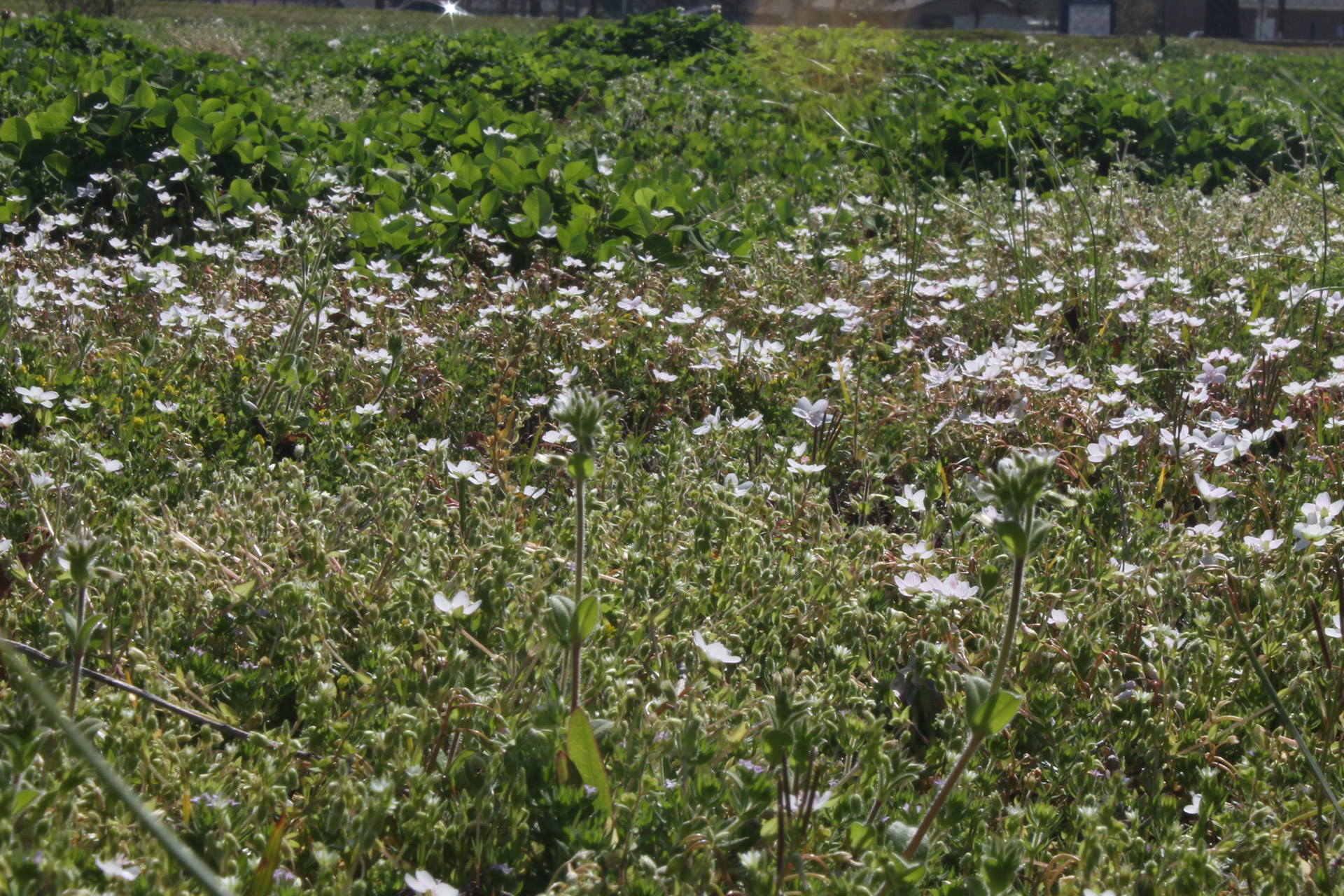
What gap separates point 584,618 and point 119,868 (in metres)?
0.58

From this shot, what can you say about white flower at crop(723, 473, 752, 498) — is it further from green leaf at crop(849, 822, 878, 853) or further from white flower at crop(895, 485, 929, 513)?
green leaf at crop(849, 822, 878, 853)

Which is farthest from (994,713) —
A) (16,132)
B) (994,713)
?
(16,132)

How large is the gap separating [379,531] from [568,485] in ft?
1.84

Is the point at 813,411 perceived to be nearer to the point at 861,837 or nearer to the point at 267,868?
the point at 861,837

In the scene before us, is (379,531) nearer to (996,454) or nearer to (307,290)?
(307,290)

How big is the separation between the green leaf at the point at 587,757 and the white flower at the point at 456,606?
0.31m

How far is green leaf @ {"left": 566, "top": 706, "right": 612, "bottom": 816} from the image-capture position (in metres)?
1.36

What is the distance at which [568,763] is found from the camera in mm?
1485

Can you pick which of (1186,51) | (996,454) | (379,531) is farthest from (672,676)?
(1186,51)

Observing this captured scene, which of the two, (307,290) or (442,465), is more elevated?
(307,290)

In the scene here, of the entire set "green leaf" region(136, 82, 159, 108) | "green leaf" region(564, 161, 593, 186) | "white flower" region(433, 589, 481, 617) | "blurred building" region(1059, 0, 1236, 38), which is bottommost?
"white flower" region(433, 589, 481, 617)

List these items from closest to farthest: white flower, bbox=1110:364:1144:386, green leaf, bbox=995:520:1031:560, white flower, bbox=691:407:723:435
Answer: green leaf, bbox=995:520:1031:560 → white flower, bbox=691:407:723:435 → white flower, bbox=1110:364:1144:386

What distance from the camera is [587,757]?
138 cm

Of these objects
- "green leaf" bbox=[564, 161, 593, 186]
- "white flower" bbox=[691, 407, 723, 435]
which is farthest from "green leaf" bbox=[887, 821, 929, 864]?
"green leaf" bbox=[564, 161, 593, 186]
